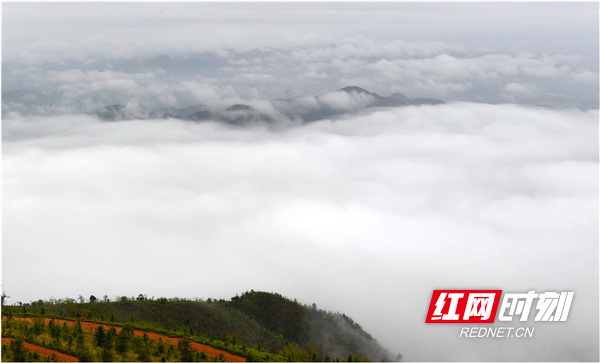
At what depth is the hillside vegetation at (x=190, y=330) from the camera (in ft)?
155

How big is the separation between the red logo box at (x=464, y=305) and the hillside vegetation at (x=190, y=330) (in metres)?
9.23

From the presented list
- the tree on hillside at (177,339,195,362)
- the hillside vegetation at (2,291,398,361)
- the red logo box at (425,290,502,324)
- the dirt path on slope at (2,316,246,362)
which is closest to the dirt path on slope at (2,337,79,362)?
the hillside vegetation at (2,291,398,361)

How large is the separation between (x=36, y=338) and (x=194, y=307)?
41.3m

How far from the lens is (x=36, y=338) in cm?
4644

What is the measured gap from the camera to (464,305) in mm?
49812

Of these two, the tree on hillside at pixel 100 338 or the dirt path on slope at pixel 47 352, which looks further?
the tree on hillside at pixel 100 338

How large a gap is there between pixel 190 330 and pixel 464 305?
30.3m

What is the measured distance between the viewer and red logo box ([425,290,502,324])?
49062 millimetres

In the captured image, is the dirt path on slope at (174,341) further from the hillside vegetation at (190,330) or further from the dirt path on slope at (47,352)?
the dirt path on slope at (47,352)

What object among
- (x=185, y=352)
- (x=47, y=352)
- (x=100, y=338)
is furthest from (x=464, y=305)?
(x=47, y=352)

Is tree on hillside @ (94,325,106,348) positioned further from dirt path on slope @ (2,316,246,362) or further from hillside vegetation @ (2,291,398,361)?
dirt path on slope @ (2,316,246,362)

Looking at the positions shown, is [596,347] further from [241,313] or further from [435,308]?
[435,308]

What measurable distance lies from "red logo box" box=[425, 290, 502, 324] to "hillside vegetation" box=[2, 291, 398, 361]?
9234 mm

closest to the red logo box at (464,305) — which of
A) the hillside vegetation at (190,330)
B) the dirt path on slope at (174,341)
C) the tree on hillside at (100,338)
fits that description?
the hillside vegetation at (190,330)
